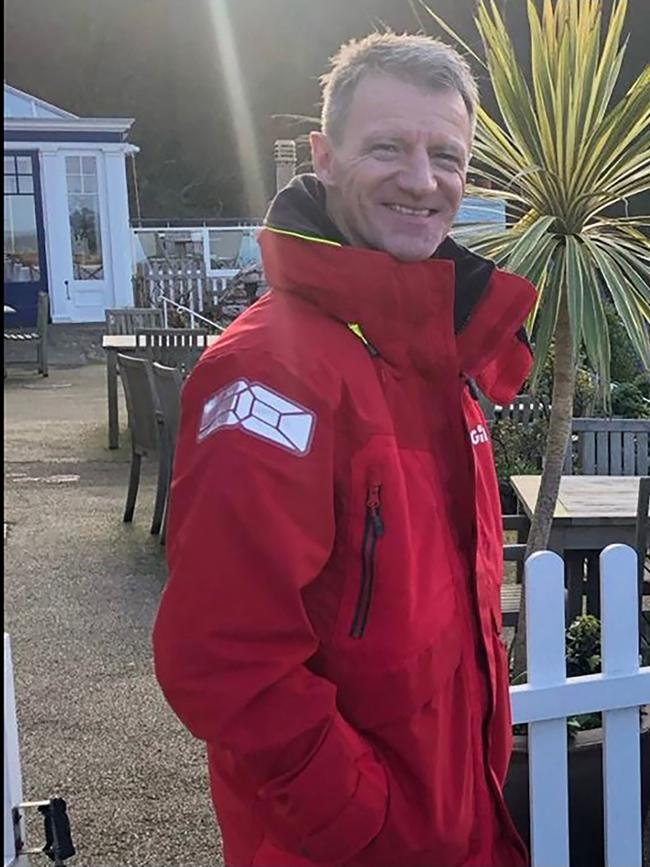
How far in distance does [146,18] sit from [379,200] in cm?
5012

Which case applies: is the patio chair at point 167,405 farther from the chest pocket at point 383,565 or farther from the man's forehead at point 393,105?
the chest pocket at point 383,565

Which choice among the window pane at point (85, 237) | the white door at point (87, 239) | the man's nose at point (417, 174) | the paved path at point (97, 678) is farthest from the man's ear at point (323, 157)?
the window pane at point (85, 237)

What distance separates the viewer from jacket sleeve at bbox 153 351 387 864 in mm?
1243

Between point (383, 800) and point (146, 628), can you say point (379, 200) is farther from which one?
point (146, 628)

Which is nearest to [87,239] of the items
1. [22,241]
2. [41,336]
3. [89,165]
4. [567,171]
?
[22,241]

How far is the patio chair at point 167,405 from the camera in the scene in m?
5.39

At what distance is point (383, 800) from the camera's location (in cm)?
136

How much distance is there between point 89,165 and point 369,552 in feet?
54.9

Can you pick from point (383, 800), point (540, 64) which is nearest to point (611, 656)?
point (383, 800)

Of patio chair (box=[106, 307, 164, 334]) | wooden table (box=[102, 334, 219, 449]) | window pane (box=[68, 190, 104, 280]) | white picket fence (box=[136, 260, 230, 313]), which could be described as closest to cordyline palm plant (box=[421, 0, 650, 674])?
wooden table (box=[102, 334, 219, 449])

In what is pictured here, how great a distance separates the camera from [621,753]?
2.29 meters

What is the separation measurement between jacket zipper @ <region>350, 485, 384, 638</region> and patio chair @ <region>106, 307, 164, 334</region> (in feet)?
32.3

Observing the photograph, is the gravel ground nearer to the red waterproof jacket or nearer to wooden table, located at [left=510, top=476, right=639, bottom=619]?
wooden table, located at [left=510, top=476, right=639, bottom=619]

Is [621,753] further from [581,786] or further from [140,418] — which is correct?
[140,418]
